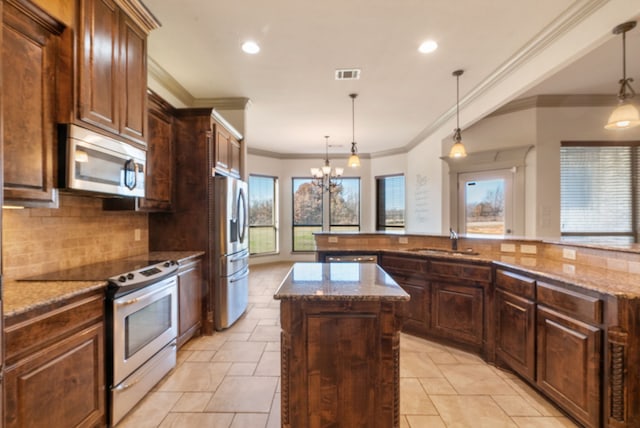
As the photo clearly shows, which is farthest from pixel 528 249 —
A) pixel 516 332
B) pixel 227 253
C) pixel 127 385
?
pixel 127 385

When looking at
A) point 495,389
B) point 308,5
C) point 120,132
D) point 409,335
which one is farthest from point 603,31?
point 120,132

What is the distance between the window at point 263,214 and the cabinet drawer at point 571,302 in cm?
607

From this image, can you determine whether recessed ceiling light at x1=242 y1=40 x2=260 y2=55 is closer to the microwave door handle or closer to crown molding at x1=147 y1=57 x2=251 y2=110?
crown molding at x1=147 y1=57 x2=251 y2=110

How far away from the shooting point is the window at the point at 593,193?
4125mm

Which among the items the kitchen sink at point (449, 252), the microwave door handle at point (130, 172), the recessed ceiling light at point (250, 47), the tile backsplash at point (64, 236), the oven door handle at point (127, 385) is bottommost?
the oven door handle at point (127, 385)

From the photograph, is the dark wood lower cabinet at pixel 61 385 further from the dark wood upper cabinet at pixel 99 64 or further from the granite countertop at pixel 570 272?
the granite countertop at pixel 570 272

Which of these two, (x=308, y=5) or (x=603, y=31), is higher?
(x=308, y=5)

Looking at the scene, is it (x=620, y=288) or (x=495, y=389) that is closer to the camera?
(x=620, y=288)

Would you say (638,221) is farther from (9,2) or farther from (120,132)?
(9,2)

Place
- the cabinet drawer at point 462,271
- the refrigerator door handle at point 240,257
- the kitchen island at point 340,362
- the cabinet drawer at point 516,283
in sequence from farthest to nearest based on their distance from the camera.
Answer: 1. the refrigerator door handle at point 240,257
2. the cabinet drawer at point 462,271
3. the cabinet drawer at point 516,283
4. the kitchen island at point 340,362

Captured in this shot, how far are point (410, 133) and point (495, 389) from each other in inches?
190

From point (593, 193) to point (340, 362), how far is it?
4.65m

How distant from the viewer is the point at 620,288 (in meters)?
1.72

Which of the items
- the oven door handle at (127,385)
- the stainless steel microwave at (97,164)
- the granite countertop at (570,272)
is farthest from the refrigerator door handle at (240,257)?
the granite countertop at (570,272)
